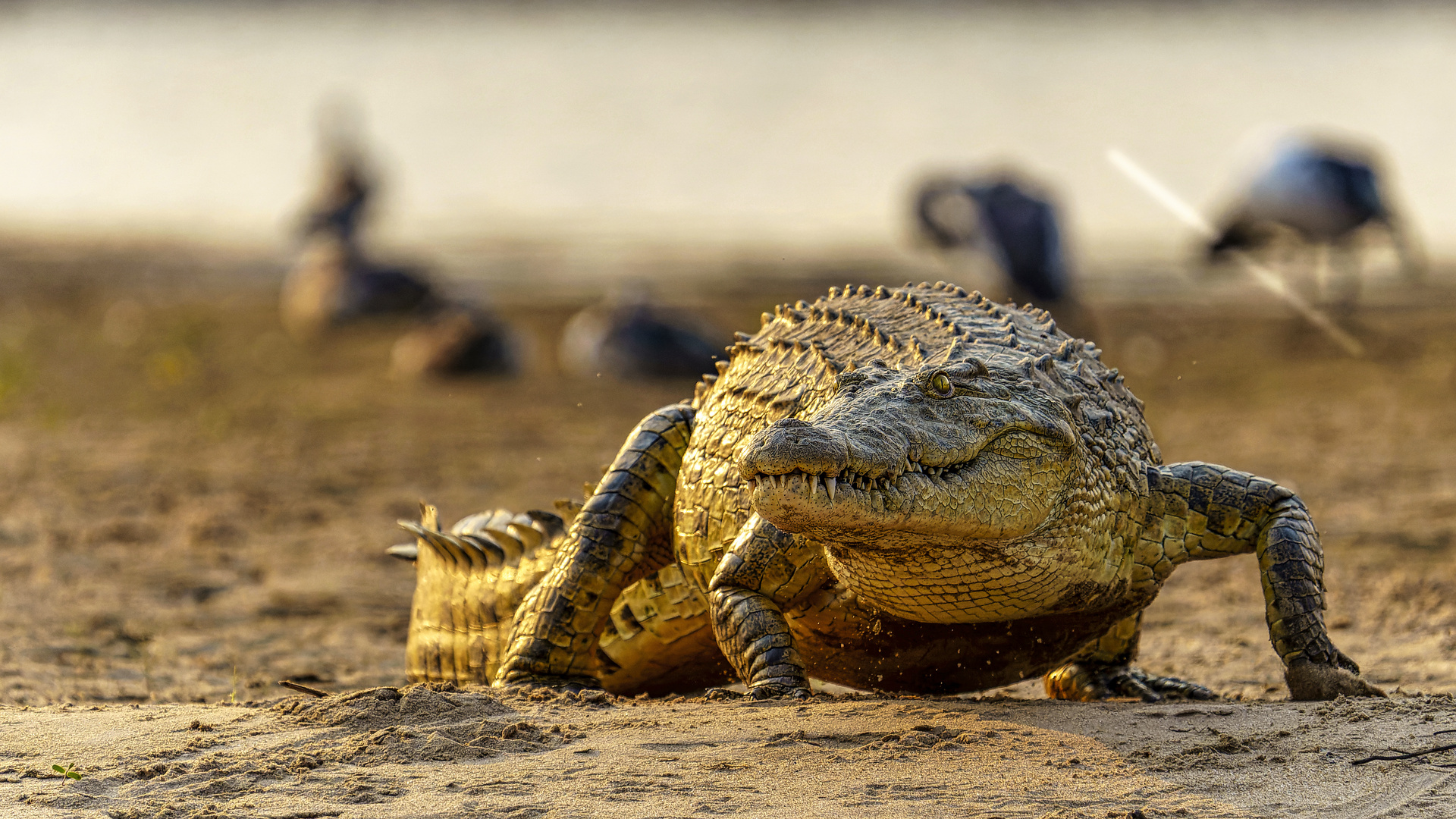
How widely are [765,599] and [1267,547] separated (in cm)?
128

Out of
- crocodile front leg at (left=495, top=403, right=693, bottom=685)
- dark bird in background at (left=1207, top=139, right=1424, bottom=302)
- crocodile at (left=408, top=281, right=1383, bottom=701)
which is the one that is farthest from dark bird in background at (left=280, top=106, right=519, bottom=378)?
crocodile front leg at (left=495, top=403, right=693, bottom=685)

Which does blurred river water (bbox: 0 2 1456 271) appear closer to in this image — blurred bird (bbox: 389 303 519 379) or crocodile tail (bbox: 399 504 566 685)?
blurred bird (bbox: 389 303 519 379)

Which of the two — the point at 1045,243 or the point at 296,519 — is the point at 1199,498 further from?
the point at 1045,243

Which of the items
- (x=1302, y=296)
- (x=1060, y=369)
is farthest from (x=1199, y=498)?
(x=1302, y=296)

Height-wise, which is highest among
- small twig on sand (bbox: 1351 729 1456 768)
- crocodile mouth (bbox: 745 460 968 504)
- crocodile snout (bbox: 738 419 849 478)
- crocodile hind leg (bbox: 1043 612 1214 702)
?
crocodile snout (bbox: 738 419 849 478)

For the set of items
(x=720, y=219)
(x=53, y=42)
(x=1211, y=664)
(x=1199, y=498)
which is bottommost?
(x=1211, y=664)

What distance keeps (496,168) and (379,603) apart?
18350 mm

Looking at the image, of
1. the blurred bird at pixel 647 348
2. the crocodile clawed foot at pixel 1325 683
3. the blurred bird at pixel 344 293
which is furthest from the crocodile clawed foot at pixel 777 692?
the blurred bird at pixel 344 293

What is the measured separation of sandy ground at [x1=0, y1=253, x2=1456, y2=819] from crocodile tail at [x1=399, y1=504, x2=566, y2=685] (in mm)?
379

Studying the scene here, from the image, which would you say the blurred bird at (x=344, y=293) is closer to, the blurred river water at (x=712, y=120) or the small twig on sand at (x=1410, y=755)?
the blurred river water at (x=712, y=120)

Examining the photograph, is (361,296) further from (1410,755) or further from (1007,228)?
(1410,755)

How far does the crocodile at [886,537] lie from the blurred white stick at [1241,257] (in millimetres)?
9208

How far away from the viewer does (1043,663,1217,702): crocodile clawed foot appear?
4164mm

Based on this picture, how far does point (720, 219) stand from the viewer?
1995cm
